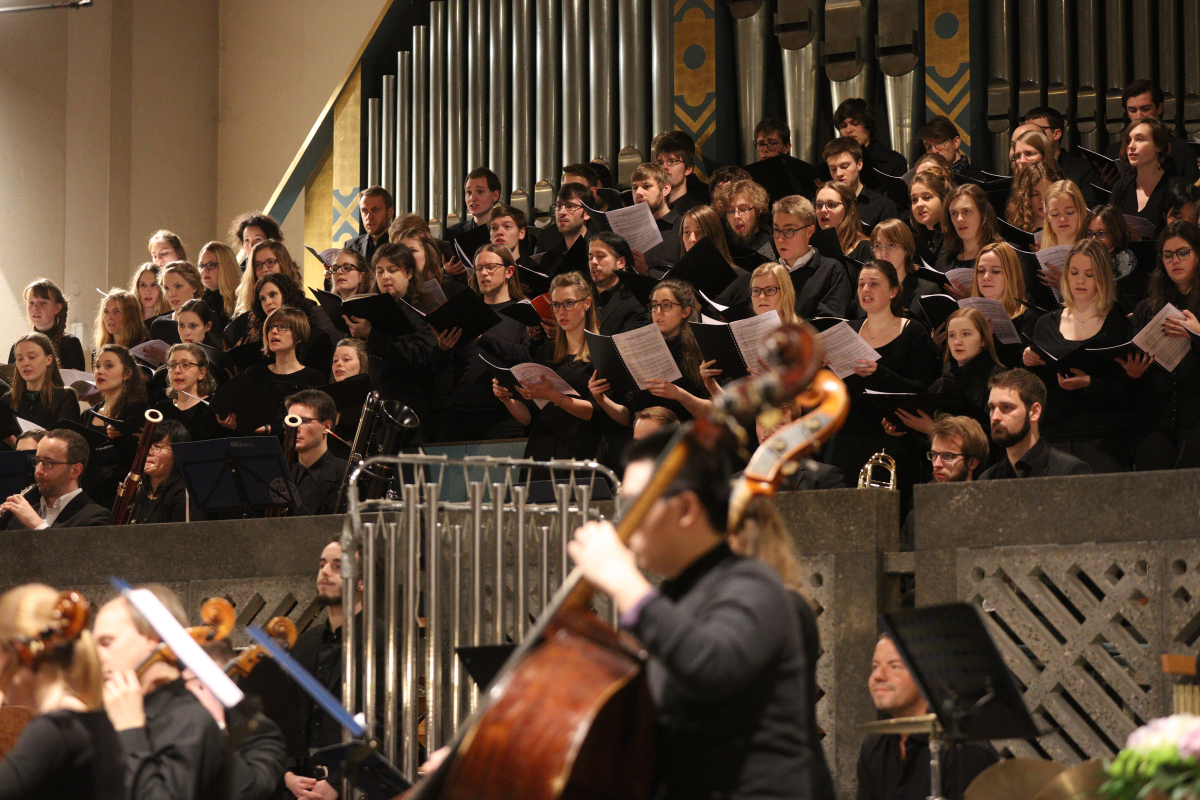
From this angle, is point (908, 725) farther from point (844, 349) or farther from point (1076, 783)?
point (844, 349)

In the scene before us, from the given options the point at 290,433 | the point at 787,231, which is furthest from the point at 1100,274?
the point at 290,433

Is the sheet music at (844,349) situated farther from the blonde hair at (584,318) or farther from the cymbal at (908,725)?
the cymbal at (908,725)

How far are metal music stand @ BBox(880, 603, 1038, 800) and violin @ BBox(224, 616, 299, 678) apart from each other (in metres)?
1.59

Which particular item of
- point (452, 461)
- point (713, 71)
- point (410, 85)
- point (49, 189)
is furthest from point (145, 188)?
point (452, 461)

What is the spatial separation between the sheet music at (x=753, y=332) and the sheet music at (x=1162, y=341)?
4.14 feet

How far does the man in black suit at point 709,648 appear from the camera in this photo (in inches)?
87.1

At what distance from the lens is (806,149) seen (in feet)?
32.8

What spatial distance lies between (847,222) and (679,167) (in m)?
1.41

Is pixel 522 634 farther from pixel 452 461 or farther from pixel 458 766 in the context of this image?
pixel 458 766

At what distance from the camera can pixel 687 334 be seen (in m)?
6.38

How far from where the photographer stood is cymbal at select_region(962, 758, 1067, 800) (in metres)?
3.71

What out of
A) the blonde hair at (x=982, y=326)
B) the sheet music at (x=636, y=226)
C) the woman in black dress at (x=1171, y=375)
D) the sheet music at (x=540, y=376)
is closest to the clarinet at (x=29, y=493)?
the sheet music at (x=540, y=376)

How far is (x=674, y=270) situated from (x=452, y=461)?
2356mm

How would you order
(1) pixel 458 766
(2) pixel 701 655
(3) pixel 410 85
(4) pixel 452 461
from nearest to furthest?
(2) pixel 701 655 → (1) pixel 458 766 → (4) pixel 452 461 → (3) pixel 410 85
